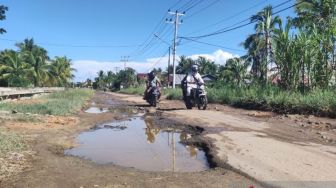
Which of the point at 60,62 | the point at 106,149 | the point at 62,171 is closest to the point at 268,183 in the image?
the point at 62,171

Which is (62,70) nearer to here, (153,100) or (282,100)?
(153,100)

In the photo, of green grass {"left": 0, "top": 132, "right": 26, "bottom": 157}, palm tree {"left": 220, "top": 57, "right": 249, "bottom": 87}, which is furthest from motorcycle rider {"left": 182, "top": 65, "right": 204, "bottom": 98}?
green grass {"left": 0, "top": 132, "right": 26, "bottom": 157}

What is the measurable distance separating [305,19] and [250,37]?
22763 millimetres

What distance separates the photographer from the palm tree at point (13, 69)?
181 ft

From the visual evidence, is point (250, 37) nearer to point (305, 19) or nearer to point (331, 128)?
point (305, 19)

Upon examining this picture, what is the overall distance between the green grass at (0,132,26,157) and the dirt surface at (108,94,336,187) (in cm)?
345

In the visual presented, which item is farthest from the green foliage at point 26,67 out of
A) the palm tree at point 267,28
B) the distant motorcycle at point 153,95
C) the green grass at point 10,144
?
the green grass at point 10,144

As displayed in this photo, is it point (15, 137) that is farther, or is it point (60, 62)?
point (60, 62)

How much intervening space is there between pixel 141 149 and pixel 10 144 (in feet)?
8.12

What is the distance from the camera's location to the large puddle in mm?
6691

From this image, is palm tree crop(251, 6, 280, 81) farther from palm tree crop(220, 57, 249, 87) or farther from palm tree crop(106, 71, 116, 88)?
palm tree crop(106, 71, 116, 88)

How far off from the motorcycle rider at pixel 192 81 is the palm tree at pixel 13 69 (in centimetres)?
4345

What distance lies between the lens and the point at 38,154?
6.94 meters

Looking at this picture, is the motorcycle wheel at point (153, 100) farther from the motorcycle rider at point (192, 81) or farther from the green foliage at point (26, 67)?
the green foliage at point (26, 67)
